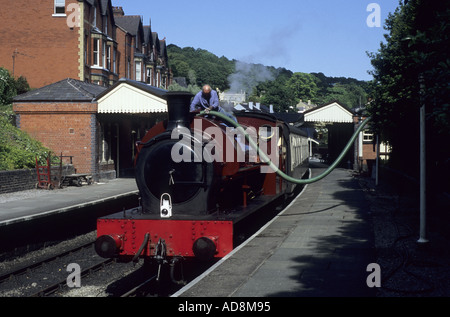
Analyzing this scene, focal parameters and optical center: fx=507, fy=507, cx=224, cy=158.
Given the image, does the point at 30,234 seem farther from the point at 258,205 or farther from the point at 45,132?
the point at 45,132

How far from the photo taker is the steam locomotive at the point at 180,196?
7.66 m

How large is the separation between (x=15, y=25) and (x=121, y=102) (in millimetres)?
13719

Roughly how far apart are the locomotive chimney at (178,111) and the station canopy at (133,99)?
13.3 meters

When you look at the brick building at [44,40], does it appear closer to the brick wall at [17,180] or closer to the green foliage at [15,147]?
the green foliage at [15,147]

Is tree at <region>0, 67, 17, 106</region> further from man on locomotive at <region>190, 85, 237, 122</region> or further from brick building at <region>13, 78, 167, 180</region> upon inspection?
man on locomotive at <region>190, 85, 237, 122</region>

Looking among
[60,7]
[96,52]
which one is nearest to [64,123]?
[60,7]

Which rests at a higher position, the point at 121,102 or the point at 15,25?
the point at 15,25

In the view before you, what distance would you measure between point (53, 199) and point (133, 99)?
6.97 metres

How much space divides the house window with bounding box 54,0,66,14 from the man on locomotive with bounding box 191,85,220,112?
24.9m

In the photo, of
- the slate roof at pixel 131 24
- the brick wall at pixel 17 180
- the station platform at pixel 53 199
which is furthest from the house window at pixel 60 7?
the brick wall at pixel 17 180

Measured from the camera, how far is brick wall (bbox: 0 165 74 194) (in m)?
17.5

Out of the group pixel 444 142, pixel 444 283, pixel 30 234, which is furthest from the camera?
pixel 444 142

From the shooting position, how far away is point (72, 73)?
31094mm
